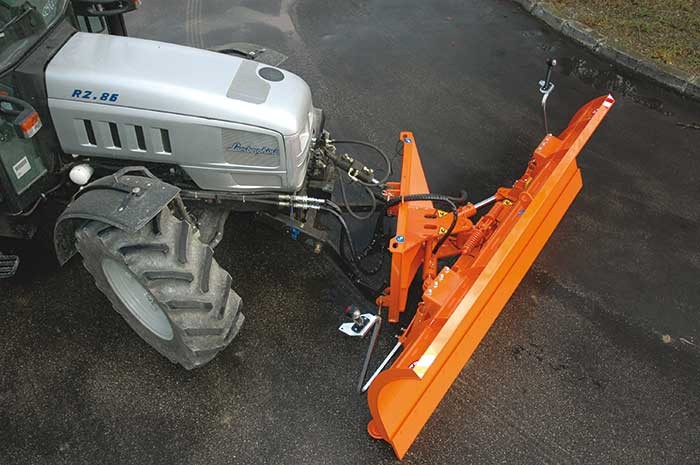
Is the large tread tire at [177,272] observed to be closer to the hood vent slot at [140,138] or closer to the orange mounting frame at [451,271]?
the hood vent slot at [140,138]

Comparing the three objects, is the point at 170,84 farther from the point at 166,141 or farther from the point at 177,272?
the point at 177,272

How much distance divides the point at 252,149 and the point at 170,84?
58cm

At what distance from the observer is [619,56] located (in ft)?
24.2

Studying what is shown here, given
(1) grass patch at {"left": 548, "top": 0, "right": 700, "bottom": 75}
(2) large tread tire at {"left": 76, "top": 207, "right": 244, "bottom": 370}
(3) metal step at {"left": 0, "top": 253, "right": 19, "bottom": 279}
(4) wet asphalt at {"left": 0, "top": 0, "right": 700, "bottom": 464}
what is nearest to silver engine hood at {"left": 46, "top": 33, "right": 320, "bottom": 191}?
(2) large tread tire at {"left": 76, "top": 207, "right": 244, "bottom": 370}

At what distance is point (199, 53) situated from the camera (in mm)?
3713

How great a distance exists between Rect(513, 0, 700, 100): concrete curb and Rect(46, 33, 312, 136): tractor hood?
17.4 feet

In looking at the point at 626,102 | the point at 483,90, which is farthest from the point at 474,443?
the point at 626,102

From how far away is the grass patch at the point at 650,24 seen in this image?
24.2 feet

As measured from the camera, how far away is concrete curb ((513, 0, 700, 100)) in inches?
274

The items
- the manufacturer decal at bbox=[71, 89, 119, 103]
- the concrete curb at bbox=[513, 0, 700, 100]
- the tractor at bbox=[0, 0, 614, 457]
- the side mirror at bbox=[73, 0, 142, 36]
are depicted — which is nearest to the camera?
the tractor at bbox=[0, 0, 614, 457]

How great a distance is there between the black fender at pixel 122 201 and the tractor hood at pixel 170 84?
432 mm

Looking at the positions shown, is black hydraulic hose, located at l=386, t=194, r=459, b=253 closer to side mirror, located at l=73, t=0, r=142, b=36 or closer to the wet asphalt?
the wet asphalt

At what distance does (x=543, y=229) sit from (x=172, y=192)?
249 cm

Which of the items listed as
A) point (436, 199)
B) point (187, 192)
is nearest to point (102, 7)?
point (187, 192)
